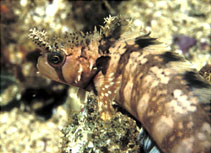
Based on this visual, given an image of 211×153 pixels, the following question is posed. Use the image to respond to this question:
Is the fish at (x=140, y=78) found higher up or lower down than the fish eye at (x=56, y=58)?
lower down

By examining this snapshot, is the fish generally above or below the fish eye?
below

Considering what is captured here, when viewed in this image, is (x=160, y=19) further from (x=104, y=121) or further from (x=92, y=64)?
(x=104, y=121)

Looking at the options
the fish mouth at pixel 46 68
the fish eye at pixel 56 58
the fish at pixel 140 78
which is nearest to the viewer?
the fish at pixel 140 78

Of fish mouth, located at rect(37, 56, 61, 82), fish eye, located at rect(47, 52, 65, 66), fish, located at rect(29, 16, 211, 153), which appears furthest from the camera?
fish mouth, located at rect(37, 56, 61, 82)

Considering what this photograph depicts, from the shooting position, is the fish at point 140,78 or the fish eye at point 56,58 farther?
the fish eye at point 56,58

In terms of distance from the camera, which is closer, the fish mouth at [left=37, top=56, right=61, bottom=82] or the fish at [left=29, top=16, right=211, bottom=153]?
the fish at [left=29, top=16, right=211, bottom=153]

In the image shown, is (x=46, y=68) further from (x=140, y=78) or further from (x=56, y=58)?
(x=140, y=78)

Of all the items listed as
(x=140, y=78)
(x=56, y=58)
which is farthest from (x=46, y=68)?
(x=140, y=78)

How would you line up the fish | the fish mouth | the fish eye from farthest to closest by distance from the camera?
the fish mouth → the fish eye → the fish

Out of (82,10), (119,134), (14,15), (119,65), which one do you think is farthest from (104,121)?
(14,15)
